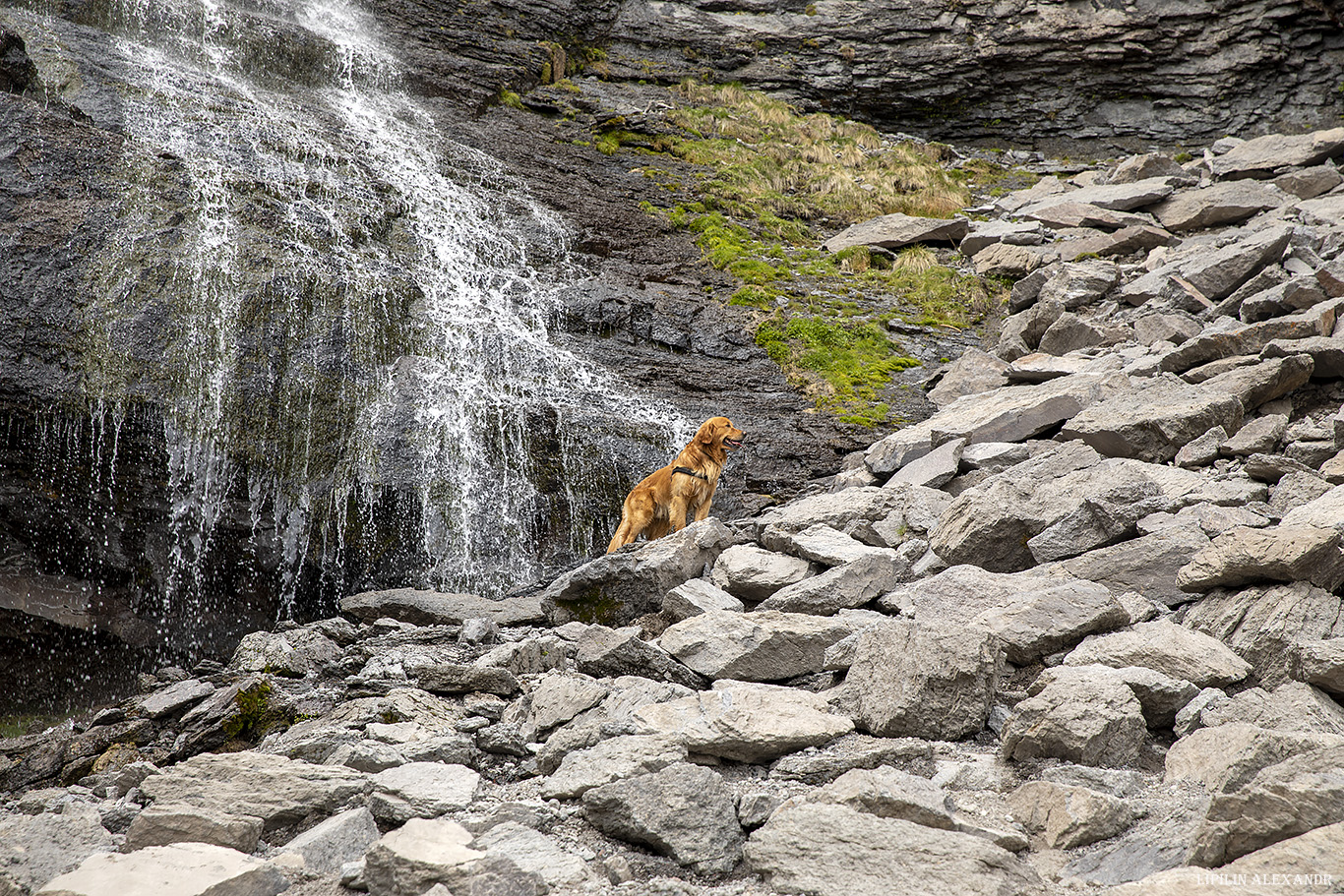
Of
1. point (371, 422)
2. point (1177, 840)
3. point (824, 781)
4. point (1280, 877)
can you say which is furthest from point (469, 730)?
point (371, 422)

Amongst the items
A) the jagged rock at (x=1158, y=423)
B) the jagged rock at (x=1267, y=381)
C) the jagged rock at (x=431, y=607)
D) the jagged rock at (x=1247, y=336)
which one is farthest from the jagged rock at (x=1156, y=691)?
the jagged rock at (x=1247, y=336)

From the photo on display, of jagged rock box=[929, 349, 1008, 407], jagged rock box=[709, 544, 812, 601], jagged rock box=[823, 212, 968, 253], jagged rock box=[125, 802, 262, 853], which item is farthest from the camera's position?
jagged rock box=[823, 212, 968, 253]

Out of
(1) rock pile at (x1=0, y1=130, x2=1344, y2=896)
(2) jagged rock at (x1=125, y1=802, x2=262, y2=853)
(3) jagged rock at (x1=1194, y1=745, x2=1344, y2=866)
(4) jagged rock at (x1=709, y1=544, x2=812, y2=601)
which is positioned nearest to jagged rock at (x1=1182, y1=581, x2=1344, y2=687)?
(1) rock pile at (x1=0, y1=130, x2=1344, y2=896)

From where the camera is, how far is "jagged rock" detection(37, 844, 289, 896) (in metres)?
2.32

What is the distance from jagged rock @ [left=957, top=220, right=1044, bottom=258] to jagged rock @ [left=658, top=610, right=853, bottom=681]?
1266cm

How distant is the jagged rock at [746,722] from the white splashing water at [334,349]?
18.6 feet

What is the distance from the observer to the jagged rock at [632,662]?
4.15 meters

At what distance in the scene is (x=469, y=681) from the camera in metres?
4.46

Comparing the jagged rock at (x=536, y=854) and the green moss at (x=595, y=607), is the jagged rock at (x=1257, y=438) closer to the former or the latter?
the green moss at (x=595, y=607)

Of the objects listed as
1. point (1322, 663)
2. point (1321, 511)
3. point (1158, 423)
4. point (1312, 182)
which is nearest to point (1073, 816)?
point (1322, 663)

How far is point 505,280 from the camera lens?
40.5 feet

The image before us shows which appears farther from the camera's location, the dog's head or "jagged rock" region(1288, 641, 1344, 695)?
the dog's head

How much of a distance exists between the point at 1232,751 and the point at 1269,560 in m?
1.41

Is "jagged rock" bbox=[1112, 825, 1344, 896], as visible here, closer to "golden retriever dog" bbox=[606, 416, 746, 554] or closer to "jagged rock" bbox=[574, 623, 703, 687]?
"jagged rock" bbox=[574, 623, 703, 687]
